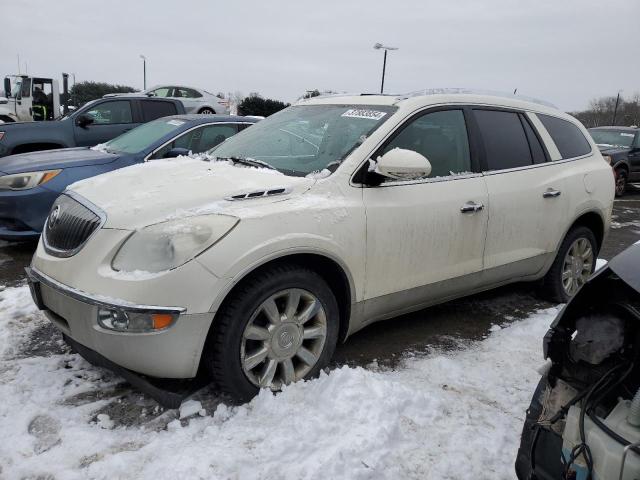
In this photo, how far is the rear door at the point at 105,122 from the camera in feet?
28.6

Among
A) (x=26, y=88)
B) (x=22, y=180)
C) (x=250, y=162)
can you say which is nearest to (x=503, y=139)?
(x=250, y=162)

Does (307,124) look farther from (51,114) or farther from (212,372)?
(51,114)

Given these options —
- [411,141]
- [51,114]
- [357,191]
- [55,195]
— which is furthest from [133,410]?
[51,114]

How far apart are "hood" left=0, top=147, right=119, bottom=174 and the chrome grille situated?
103 inches

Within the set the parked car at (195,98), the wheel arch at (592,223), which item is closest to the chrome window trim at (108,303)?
the wheel arch at (592,223)

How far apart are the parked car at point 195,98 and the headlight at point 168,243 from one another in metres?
13.7

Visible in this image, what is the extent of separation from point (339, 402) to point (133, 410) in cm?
105

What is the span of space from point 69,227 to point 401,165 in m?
1.82

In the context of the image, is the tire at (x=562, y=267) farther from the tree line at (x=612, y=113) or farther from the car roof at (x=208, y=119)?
the tree line at (x=612, y=113)

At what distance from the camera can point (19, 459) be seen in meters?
2.41

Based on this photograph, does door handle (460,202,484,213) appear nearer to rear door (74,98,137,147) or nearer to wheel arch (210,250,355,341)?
wheel arch (210,250,355,341)

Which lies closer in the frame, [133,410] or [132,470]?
[132,470]

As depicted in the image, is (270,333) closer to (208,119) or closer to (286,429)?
(286,429)

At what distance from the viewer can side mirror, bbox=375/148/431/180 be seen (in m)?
3.10
